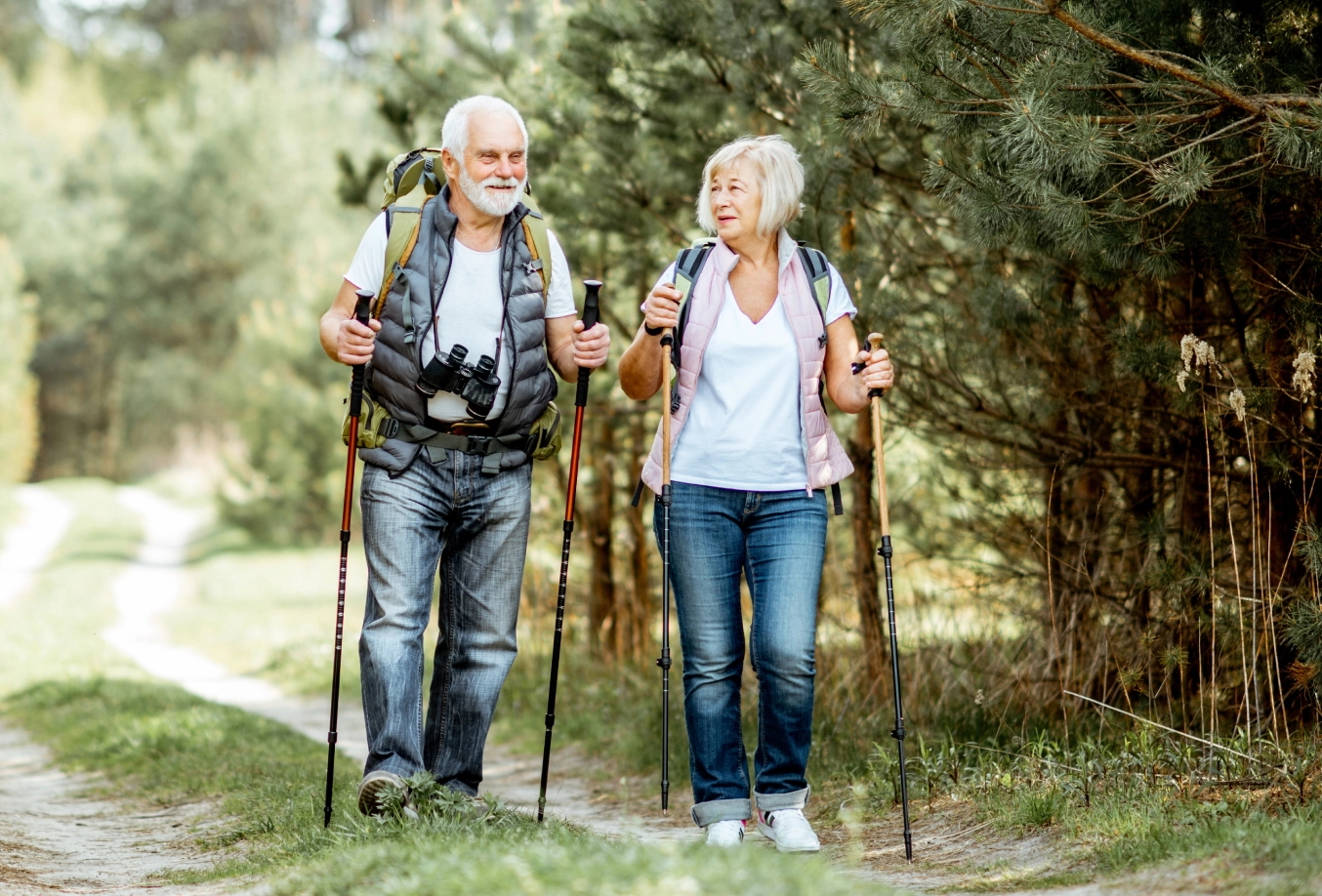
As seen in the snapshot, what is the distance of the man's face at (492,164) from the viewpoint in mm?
4426

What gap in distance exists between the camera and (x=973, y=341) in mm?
6137

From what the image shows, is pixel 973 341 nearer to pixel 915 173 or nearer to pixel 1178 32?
pixel 915 173

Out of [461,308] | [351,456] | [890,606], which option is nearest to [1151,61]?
[890,606]

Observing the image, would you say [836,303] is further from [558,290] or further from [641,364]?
[558,290]

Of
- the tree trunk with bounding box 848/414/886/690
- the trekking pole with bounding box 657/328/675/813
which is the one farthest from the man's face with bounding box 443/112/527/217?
the tree trunk with bounding box 848/414/886/690

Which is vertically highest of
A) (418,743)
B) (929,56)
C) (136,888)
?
(929,56)

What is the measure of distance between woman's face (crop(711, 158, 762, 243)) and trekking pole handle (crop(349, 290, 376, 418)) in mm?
1161

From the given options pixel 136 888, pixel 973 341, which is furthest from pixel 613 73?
pixel 136 888

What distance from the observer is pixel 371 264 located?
4.44 meters

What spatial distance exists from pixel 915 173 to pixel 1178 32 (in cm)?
156

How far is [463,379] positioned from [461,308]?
0.25 m

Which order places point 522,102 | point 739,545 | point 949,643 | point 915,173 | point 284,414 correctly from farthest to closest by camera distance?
1. point 284,414
2. point 522,102
3. point 949,643
4. point 915,173
5. point 739,545

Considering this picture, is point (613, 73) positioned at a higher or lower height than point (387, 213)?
higher

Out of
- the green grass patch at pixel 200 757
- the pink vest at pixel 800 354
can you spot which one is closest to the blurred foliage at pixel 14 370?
the green grass patch at pixel 200 757
